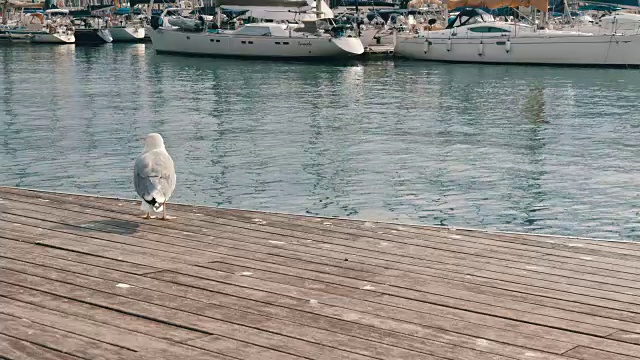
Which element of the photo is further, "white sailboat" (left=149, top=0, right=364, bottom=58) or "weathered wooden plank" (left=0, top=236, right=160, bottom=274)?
"white sailboat" (left=149, top=0, right=364, bottom=58)

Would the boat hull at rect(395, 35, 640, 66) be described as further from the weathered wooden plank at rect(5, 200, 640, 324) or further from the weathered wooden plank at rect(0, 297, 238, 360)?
the weathered wooden plank at rect(0, 297, 238, 360)

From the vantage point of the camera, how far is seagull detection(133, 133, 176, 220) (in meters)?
9.59

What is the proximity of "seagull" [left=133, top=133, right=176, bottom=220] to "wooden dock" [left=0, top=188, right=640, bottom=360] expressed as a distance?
0.62 feet

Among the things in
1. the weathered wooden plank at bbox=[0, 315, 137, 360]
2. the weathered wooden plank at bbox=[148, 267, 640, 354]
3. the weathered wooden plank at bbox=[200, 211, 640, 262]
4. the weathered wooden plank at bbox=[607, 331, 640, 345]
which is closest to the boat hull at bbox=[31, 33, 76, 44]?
the weathered wooden plank at bbox=[200, 211, 640, 262]

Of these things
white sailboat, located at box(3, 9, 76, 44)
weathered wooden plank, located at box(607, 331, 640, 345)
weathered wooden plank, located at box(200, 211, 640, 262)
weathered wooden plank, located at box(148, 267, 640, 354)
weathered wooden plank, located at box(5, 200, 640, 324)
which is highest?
weathered wooden plank, located at box(148, 267, 640, 354)

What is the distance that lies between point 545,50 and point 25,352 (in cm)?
5125

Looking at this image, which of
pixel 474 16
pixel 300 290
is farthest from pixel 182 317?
pixel 474 16

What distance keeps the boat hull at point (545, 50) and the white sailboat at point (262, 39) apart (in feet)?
18.1

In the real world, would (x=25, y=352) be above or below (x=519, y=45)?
above

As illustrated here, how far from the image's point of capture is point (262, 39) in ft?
201

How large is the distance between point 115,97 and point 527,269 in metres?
34.1

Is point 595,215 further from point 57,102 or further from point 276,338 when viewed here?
point 57,102

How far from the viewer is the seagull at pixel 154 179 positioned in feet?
31.5

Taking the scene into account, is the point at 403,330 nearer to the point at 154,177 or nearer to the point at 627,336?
the point at 627,336
